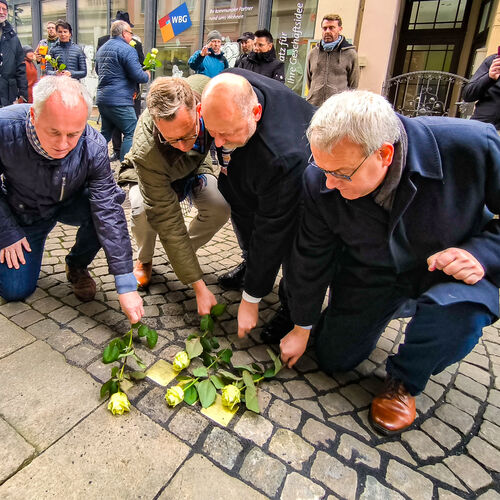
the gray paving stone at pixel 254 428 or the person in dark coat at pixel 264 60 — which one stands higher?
the person in dark coat at pixel 264 60

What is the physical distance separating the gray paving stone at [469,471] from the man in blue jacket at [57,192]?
1663mm

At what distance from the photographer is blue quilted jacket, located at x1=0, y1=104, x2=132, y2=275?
2162 mm

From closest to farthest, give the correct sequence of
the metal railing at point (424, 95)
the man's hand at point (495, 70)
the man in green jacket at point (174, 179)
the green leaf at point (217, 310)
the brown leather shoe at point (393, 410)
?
the brown leather shoe at point (393, 410) → the man in green jacket at point (174, 179) → the green leaf at point (217, 310) → the man's hand at point (495, 70) → the metal railing at point (424, 95)

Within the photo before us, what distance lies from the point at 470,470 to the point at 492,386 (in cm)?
71

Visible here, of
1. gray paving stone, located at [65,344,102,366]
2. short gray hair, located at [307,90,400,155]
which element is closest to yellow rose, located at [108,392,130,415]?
gray paving stone, located at [65,344,102,366]

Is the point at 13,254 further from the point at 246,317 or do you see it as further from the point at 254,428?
the point at 254,428

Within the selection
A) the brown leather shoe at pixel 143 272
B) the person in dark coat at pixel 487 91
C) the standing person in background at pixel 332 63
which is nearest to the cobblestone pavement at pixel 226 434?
the brown leather shoe at pixel 143 272

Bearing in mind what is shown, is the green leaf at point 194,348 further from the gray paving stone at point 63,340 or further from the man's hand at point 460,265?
the man's hand at point 460,265

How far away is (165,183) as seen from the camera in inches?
91.2

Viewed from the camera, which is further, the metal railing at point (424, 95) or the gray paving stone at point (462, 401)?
the metal railing at point (424, 95)

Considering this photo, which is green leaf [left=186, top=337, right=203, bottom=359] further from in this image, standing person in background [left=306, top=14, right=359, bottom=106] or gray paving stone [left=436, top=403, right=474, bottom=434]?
standing person in background [left=306, top=14, right=359, bottom=106]

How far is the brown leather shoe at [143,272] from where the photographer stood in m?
2.88

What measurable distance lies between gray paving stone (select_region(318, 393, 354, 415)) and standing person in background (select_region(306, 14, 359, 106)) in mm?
4587

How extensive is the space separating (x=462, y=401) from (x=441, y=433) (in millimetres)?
319
